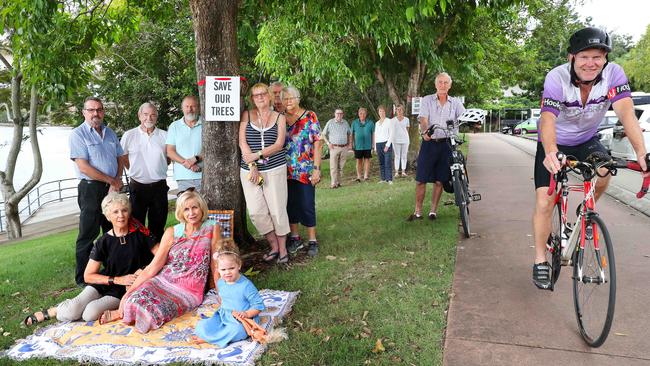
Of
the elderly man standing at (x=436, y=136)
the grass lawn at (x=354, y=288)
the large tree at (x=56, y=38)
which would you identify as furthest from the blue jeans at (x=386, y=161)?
the large tree at (x=56, y=38)

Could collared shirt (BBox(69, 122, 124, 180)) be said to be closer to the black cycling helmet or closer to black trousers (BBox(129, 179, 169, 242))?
black trousers (BBox(129, 179, 169, 242))

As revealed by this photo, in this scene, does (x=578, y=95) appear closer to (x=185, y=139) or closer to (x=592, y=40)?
(x=592, y=40)

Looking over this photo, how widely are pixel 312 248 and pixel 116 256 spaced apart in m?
2.15

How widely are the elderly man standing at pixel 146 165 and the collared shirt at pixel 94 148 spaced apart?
0.22 meters

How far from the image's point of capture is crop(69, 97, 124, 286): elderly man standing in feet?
16.3

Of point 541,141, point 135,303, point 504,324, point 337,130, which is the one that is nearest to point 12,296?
point 135,303

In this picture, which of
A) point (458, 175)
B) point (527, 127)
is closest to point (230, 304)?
point (458, 175)

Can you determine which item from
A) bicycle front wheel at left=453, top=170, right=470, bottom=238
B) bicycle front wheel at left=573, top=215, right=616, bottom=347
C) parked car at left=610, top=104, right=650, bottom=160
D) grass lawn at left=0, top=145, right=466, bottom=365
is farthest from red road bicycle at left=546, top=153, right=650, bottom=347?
parked car at left=610, top=104, right=650, bottom=160

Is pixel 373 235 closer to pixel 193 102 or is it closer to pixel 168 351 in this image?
pixel 193 102

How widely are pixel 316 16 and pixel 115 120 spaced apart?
1081 cm

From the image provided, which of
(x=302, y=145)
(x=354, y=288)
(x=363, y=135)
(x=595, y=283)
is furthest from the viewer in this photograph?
(x=363, y=135)

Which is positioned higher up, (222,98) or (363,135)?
(222,98)

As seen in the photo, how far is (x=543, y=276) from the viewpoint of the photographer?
380 centimetres

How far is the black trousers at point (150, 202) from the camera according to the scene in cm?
551
